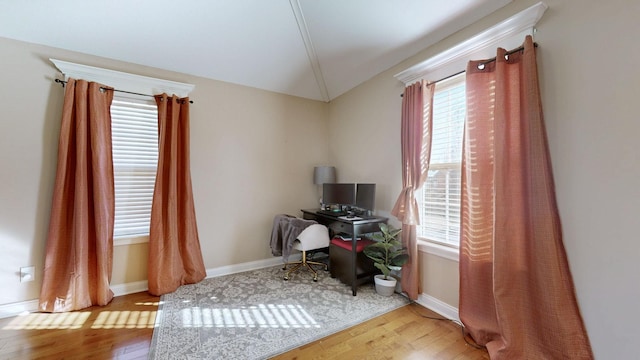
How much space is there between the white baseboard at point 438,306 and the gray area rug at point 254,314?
7.4 inches

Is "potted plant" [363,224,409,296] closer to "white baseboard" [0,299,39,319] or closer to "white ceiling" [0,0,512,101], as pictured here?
"white ceiling" [0,0,512,101]

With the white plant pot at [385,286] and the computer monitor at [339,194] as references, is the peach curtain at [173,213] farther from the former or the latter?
the white plant pot at [385,286]

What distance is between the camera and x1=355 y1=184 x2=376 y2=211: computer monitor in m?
2.82

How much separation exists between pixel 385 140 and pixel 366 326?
77.5 inches

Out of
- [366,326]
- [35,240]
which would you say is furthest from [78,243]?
[366,326]

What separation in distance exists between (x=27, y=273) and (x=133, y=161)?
53.8 inches

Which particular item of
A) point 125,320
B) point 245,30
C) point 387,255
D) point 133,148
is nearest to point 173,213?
point 133,148

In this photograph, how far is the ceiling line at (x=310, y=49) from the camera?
252 centimetres

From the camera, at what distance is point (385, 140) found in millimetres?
2889

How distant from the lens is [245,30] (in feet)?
8.73

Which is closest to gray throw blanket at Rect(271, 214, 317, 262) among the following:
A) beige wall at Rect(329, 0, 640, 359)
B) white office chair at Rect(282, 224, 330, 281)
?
white office chair at Rect(282, 224, 330, 281)

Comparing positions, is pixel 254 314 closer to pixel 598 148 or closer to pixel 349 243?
pixel 349 243

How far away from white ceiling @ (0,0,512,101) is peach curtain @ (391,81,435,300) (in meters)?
0.57

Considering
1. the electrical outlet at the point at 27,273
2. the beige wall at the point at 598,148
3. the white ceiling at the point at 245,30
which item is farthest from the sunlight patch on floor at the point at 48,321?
the beige wall at the point at 598,148
